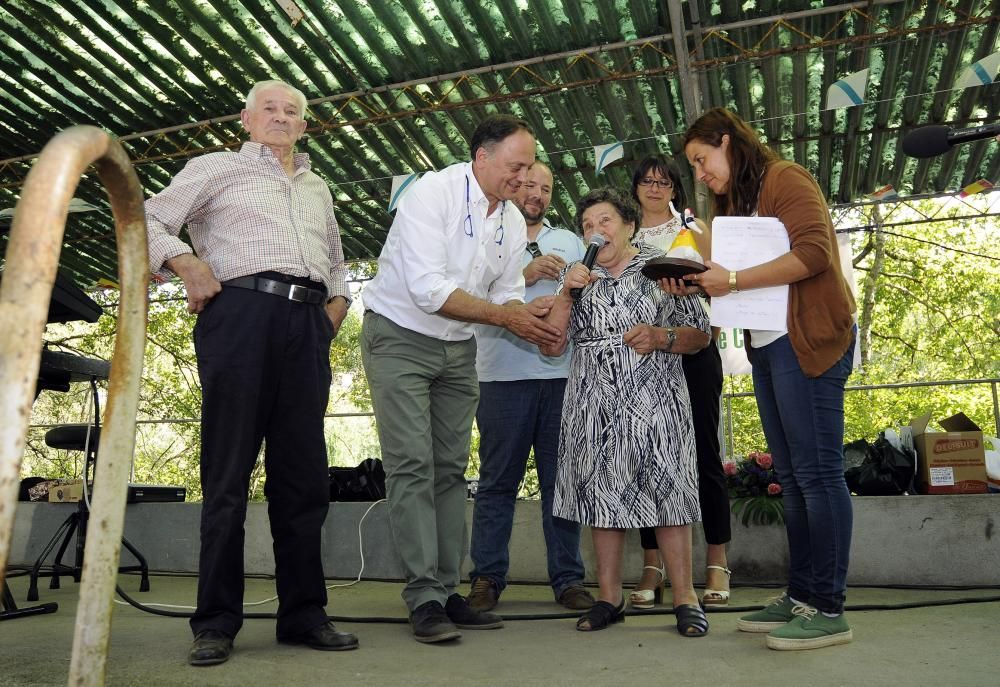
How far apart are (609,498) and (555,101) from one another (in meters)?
A: 5.35

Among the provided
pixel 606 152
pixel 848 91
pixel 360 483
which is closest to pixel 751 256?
pixel 360 483

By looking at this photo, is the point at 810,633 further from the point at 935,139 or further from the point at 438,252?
the point at 438,252

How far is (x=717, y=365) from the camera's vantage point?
3.44 metres

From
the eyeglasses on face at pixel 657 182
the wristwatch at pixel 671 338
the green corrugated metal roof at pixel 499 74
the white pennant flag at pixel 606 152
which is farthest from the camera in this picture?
the white pennant flag at pixel 606 152

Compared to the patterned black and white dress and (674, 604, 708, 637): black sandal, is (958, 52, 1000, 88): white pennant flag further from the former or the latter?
(674, 604, 708, 637): black sandal

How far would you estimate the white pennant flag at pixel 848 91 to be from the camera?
20.4ft

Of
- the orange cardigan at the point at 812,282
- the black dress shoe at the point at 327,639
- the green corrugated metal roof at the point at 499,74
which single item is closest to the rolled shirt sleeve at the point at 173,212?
the black dress shoe at the point at 327,639

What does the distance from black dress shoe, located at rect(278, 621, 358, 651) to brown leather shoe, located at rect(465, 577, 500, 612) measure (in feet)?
2.87

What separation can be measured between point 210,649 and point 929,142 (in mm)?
2169

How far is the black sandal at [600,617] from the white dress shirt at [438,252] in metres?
1.03

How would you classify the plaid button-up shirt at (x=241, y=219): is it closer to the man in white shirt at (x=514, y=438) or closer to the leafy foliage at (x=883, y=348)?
the man in white shirt at (x=514, y=438)

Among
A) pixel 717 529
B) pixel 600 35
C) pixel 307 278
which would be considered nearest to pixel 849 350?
pixel 717 529

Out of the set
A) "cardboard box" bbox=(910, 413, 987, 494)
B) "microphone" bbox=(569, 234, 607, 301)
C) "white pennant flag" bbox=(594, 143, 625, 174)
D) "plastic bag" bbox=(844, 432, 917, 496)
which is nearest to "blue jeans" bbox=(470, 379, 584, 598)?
"microphone" bbox=(569, 234, 607, 301)

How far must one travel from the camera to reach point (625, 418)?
2.83m
